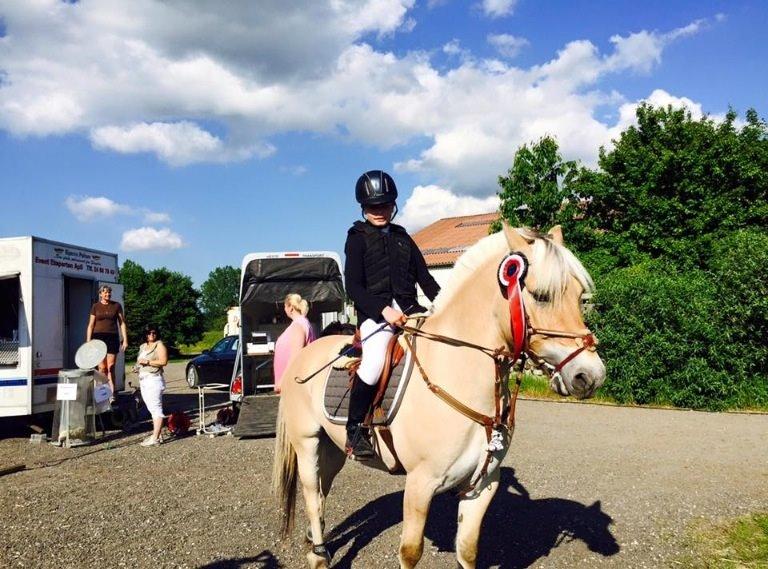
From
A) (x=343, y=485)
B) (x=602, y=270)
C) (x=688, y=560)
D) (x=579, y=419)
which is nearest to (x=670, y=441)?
(x=579, y=419)

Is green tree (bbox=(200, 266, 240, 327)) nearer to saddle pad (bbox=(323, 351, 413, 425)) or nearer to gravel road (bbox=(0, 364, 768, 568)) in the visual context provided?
gravel road (bbox=(0, 364, 768, 568))

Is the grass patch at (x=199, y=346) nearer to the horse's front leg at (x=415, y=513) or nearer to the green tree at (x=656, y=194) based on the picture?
the green tree at (x=656, y=194)

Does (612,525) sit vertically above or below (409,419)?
below

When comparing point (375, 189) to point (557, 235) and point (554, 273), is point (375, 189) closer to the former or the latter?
point (557, 235)

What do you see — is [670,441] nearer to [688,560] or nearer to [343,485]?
[688,560]

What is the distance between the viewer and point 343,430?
3871mm

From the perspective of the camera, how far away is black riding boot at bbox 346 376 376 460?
3479 mm

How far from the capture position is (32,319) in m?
9.52

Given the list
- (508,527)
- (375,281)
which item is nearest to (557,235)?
(375,281)

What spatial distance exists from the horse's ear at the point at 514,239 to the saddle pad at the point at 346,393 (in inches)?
36.9

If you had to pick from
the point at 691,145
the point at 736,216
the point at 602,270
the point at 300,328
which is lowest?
the point at 300,328

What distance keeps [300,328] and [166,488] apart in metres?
2.53

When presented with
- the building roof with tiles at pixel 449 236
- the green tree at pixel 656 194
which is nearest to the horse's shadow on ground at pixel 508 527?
the green tree at pixel 656 194

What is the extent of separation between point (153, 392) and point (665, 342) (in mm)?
10232
